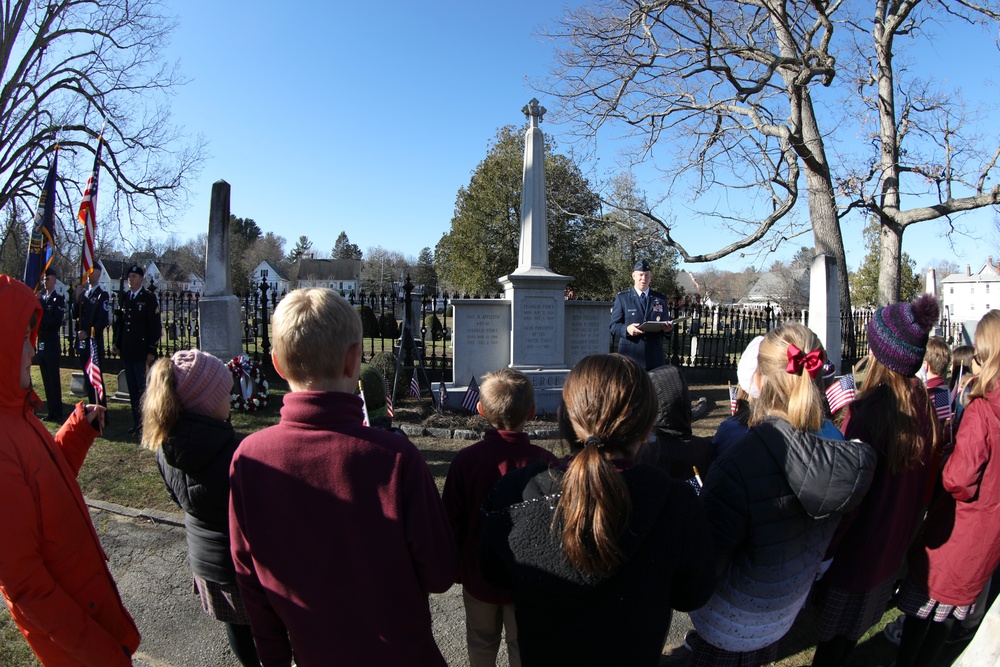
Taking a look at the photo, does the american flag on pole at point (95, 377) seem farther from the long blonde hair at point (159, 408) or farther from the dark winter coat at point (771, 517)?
the dark winter coat at point (771, 517)

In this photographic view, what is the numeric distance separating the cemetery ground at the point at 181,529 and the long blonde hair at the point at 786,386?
78cm

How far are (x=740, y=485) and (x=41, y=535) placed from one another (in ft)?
7.22

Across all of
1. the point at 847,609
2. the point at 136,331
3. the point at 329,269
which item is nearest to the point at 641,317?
the point at 847,609

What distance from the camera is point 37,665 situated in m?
2.69

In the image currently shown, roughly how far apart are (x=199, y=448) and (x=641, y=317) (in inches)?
222

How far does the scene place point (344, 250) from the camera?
282ft

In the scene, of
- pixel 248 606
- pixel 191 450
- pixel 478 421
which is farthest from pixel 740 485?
pixel 478 421

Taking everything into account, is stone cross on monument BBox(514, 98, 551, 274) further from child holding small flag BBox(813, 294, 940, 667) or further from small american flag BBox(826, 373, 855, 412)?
child holding small flag BBox(813, 294, 940, 667)

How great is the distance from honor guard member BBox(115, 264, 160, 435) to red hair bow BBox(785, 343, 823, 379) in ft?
24.2

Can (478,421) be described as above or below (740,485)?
below

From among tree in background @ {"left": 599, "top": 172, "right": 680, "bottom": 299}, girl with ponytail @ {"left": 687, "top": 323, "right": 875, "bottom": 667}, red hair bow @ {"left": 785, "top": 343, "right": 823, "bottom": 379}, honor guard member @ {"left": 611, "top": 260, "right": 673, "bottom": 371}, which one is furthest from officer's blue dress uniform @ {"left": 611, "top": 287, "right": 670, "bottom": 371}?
tree in background @ {"left": 599, "top": 172, "right": 680, "bottom": 299}

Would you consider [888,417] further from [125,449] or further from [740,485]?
[125,449]

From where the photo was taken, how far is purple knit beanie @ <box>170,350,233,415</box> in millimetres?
2178

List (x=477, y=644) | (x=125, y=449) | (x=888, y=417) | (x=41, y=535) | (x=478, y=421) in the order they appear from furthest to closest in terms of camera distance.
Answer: (x=478, y=421) < (x=125, y=449) < (x=477, y=644) < (x=888, y=417) < (x=41, y=535)
